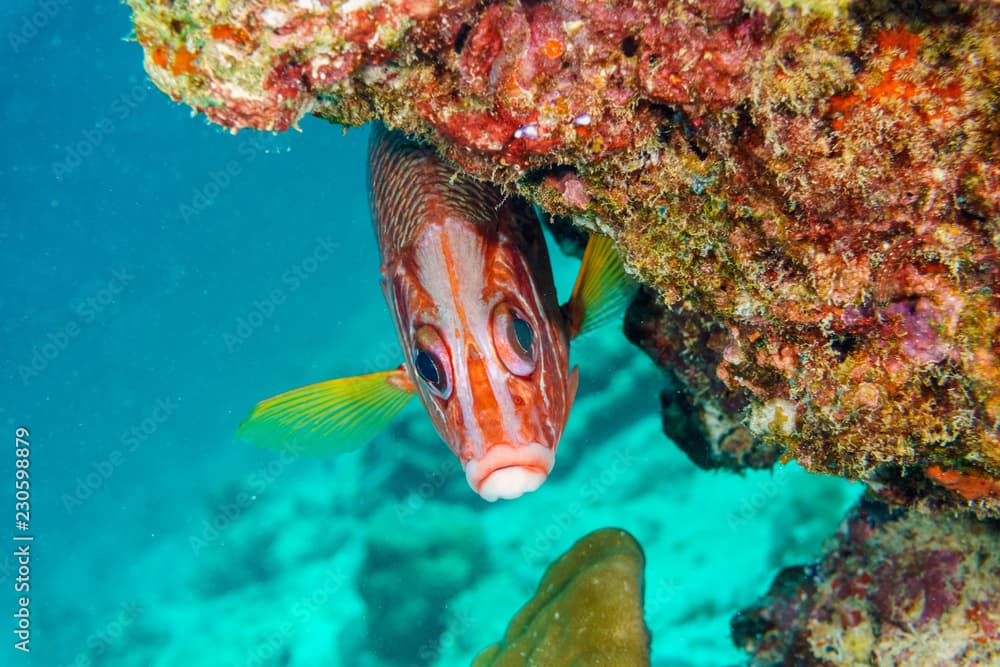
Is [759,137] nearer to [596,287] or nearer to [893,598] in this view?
[596,287]

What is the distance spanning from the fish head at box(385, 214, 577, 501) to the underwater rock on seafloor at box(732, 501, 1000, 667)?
8.78 ft

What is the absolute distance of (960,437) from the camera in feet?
6.83

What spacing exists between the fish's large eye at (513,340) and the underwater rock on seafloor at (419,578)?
979cm

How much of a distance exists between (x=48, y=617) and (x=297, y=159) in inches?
1187

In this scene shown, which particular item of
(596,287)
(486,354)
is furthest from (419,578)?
(486,354)

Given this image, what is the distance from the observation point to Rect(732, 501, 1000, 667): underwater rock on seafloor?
3.42m

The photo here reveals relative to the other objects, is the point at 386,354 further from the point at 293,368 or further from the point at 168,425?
the point at 168,425

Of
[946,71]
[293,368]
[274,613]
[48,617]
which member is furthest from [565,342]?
[48,617]

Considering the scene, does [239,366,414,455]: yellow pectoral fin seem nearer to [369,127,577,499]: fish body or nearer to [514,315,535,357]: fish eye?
[369,127,577,499]: fish body

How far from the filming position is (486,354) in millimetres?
2527

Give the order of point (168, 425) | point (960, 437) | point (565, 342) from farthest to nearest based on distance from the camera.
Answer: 1. point (168, 425)
2. point (565, 342)
3. point (960, 437)

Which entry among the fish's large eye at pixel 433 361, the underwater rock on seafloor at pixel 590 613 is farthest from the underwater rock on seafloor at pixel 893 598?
the fish's large eye at pixel 433 361

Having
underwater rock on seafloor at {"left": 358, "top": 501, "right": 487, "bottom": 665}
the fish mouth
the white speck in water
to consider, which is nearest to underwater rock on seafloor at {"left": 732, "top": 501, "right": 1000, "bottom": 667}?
the fish mouth

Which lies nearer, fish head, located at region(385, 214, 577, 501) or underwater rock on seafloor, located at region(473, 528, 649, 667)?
fish head, located at region(385, 214, 577, 501)
